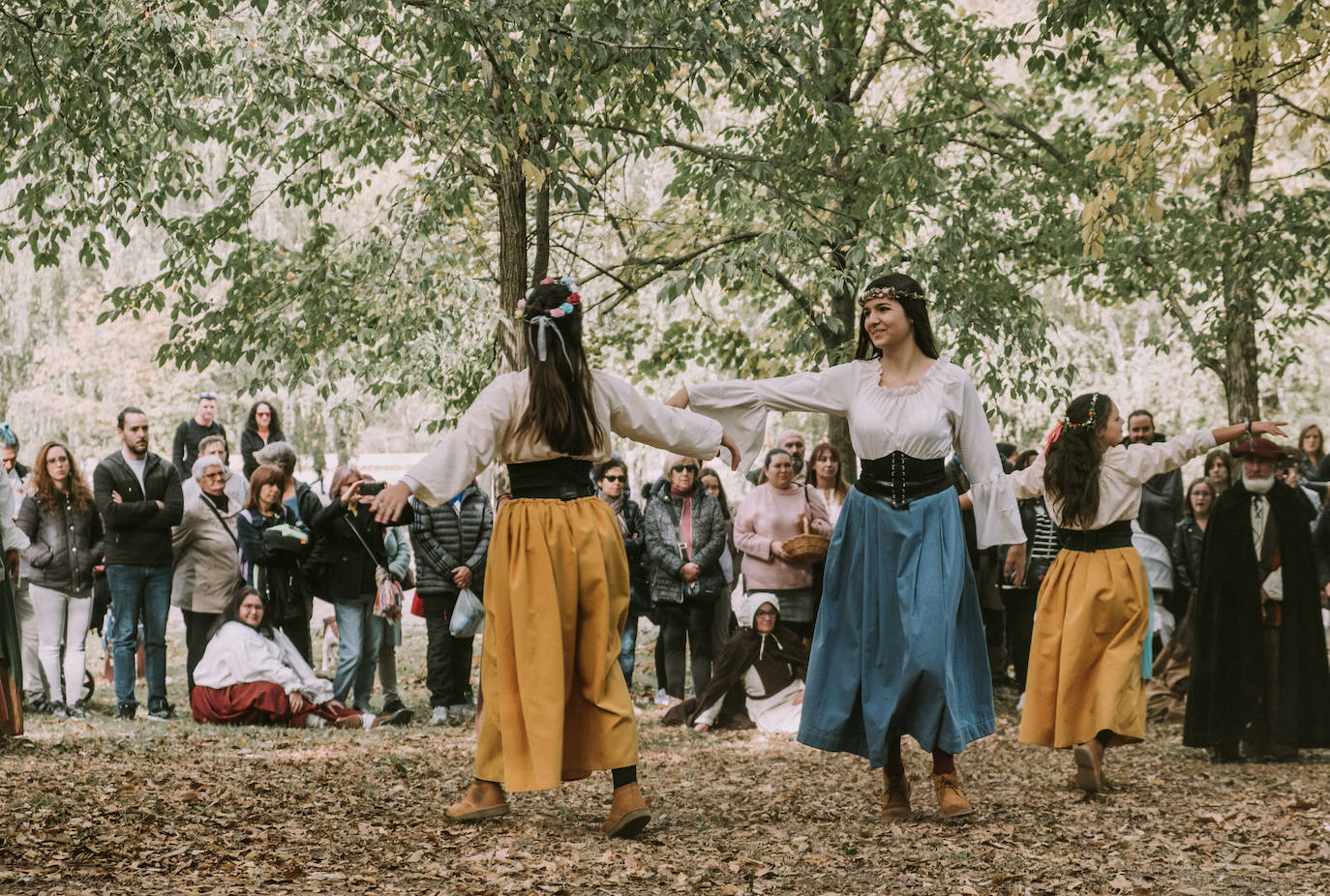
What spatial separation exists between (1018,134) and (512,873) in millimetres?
10356

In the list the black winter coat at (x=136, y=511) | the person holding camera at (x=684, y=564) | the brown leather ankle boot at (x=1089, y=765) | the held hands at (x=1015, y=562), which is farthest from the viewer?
the person holding camera at (x=684, y=564)

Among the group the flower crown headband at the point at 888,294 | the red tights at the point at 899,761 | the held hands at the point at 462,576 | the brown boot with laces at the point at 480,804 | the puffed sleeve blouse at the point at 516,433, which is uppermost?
the flower crown headband at the point at 888,294

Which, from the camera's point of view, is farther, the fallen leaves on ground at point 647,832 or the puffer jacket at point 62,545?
the puffer jacket at point 62,545

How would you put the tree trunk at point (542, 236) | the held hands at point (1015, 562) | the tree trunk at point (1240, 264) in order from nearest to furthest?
the held hands at point (1015, 562) → the tree trunk at point (1240, 264) → the tree trunk at point (542, 236)

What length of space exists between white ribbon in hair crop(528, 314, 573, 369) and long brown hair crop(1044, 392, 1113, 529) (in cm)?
289

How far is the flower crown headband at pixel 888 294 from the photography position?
580 centimetres

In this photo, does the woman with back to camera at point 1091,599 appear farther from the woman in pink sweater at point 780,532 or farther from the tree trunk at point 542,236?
the tree trunk at point 542,236

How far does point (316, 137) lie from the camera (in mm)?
10508

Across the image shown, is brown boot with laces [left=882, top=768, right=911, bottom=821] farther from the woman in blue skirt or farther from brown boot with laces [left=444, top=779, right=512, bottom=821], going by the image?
brown boot with laces [left=444, top=779, right=512, bottom=821]

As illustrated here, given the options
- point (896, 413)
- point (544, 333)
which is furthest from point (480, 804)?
point (896, 413)

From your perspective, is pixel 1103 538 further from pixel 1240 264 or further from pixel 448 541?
pixel 448 541

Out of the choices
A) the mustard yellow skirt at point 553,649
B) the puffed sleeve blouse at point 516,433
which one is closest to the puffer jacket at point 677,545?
the puffed sleeve blouse at point 516,433

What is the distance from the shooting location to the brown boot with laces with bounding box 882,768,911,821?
575 centimetres

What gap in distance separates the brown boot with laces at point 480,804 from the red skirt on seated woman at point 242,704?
4.35 metres
